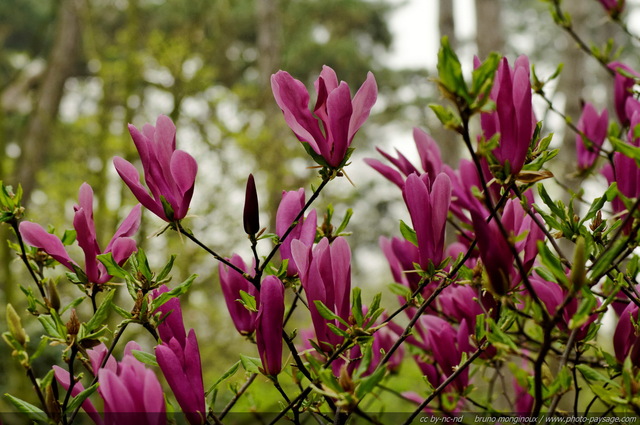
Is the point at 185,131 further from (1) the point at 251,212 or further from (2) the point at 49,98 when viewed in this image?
(1) the point at 251,212

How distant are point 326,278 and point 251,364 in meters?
0.13

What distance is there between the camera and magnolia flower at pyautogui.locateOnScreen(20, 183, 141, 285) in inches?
27.3

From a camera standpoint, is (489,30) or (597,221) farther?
(489,30)

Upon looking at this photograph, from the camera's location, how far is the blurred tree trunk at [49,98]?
17.7 feet

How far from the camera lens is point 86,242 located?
0.69m

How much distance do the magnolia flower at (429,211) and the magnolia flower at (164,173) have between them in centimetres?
24

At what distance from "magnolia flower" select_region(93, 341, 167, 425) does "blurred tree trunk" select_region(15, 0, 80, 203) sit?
185 inches

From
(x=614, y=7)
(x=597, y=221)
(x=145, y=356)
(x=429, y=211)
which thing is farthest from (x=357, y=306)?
(x=614, y=7)

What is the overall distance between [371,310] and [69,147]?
6631 millimetres

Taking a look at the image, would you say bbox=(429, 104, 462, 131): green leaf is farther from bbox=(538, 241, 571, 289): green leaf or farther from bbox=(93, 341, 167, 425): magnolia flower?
bbox=(93, 341, 167, 425): magnolia flower

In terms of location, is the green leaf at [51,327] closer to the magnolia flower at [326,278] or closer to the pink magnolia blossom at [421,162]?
the magnolia flower at [326,278]

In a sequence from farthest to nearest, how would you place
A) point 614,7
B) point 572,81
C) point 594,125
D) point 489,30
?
point 489,30 → point 572,81 → point 614,7 → point 594,125

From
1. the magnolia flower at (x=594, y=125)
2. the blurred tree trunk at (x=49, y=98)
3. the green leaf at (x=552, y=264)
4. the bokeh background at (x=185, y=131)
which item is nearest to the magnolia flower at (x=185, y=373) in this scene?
the green leaf at (x=552, y=264)

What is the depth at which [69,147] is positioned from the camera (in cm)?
657
